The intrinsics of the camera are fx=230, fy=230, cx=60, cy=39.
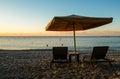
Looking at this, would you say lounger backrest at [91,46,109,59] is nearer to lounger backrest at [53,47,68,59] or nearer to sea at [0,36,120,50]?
lounger backrest at [53,47,68,59]

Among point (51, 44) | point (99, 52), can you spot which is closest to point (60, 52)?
point (99, 52)

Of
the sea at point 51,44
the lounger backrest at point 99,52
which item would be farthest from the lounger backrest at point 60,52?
the sea at point 51,44

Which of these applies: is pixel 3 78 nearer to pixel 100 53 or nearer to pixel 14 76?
pixel 14 76

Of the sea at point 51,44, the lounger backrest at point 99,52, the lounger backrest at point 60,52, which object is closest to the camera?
the lounger backrest at point 99,52

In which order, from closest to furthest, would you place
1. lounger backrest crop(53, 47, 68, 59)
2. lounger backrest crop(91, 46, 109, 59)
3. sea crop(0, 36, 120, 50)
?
lounger backrest crop(91, 46, 109, 59) < lounger backrest crop(53, 47, 68, 59) < sea crop(0, 36, 120, 50)

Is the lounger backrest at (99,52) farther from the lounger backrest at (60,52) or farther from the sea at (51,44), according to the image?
the sea at (51,44)

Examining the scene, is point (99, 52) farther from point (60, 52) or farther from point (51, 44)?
point (51, 44)

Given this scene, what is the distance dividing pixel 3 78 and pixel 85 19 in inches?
131

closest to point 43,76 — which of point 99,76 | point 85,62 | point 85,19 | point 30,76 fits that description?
point 30,76

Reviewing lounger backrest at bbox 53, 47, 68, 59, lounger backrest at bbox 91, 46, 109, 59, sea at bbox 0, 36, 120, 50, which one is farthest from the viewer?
sea at bbox 0, 36, 120, 50

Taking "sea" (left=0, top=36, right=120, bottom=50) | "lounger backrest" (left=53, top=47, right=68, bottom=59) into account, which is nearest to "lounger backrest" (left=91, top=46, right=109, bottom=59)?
"lounger backrest" (left=53, top=47, right=68, bottom=59)

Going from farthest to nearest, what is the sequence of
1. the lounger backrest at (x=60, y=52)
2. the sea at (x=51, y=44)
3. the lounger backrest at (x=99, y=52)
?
the sea at (x=51, y=44) → the lounger backrest at (x=60, y=52) → the lounger backrest at (x=99, y=52)

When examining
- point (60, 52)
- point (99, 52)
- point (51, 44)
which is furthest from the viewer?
point (51, 44)

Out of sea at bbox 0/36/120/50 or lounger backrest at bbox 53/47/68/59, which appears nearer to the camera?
lounger backrest at bbox 53/47/68/59
